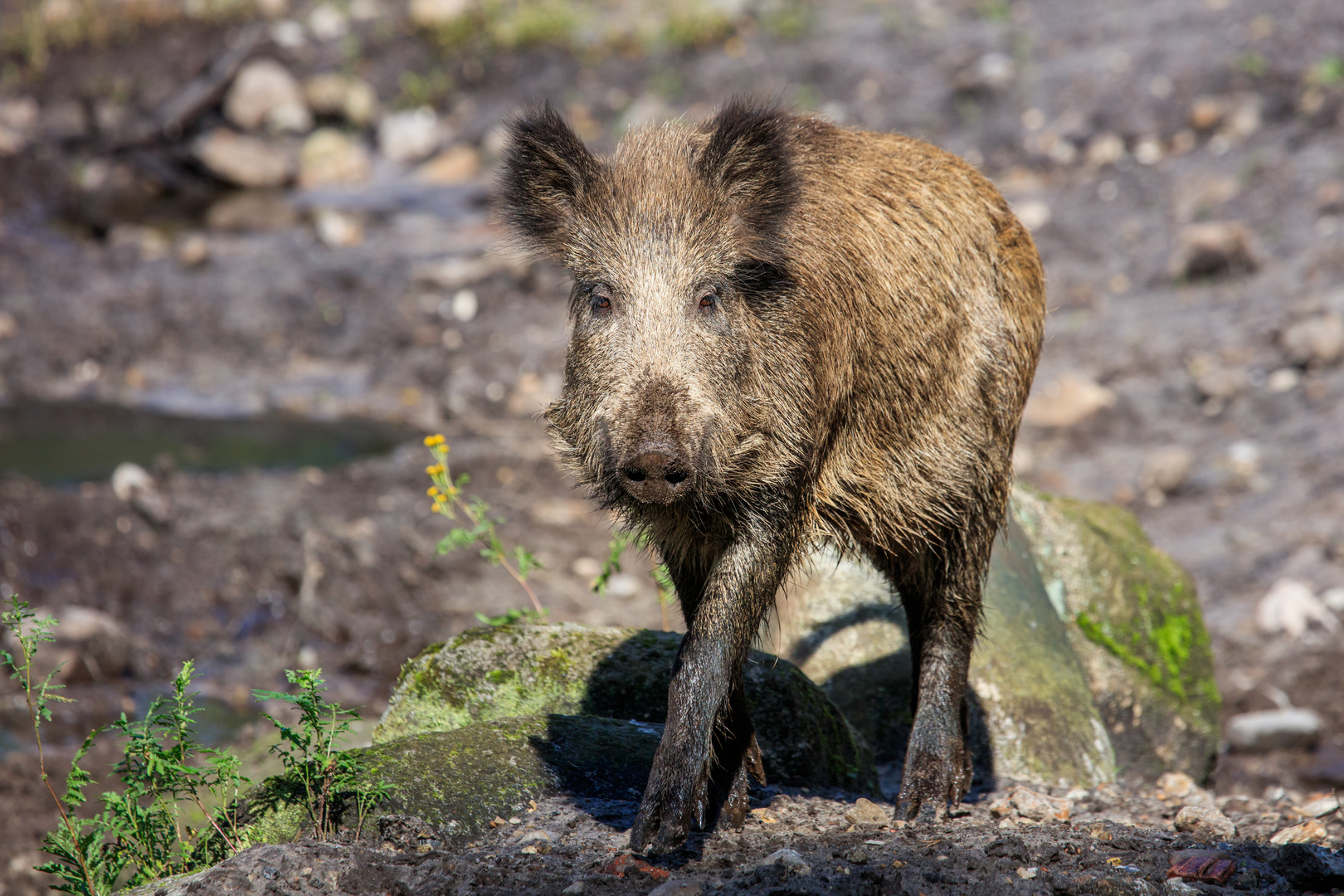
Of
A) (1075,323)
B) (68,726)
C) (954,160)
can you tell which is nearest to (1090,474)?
(1075,323)

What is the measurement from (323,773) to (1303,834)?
3.21m

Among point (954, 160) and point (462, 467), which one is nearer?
point (954, 160)

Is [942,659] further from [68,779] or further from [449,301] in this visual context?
[449,301]

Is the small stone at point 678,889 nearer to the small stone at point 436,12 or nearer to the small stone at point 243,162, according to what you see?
the small stone at point 243,162

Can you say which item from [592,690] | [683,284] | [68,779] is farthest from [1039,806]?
[68,779]

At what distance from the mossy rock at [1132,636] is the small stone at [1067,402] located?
3.94m

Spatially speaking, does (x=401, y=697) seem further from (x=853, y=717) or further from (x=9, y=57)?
(x=9, y=57)

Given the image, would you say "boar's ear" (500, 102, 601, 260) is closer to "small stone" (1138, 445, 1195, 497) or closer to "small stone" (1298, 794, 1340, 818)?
"small stone" (1298, 794, 1340, 818)

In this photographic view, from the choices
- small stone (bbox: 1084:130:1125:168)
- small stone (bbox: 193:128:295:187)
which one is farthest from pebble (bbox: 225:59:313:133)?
small stone (bbox: 1084:130:1125:168)

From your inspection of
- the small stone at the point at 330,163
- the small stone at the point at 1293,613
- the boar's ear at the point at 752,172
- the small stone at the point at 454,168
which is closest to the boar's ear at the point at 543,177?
the boar's ear at the point at 752,172

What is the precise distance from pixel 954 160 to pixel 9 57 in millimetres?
16150

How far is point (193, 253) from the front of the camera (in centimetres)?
1333

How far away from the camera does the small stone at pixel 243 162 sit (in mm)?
15297

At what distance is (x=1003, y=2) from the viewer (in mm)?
16250
